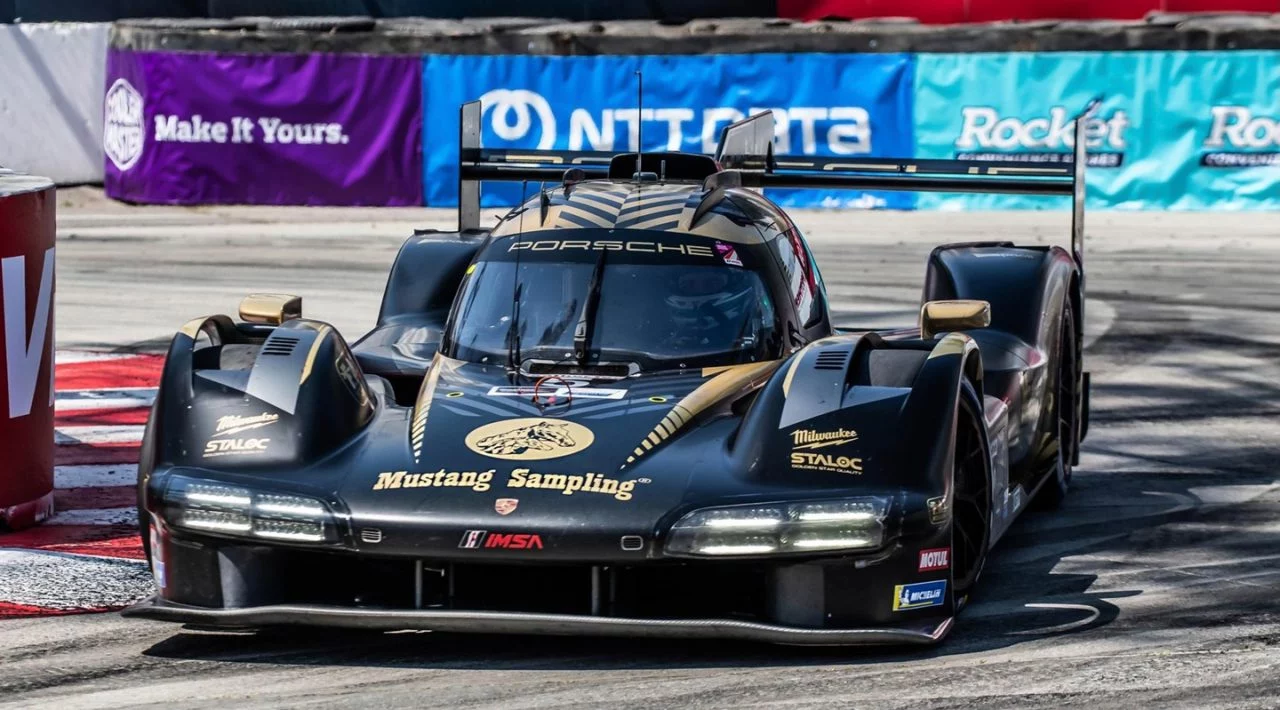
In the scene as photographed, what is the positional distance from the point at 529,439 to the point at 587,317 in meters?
1.10

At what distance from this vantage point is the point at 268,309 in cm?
743

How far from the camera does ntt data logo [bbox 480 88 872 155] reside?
807 inches

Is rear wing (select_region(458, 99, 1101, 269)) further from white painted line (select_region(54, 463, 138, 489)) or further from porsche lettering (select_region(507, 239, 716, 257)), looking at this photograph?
white painted line (select_region(54, 463, 138, 489))

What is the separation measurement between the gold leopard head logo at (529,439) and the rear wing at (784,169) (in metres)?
2.51

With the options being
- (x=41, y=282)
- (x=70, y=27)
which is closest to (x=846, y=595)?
(x=41, y=282)

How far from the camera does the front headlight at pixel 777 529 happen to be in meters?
5.65

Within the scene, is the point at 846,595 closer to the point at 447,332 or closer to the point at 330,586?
the point at 330,586

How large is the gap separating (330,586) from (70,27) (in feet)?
60.6

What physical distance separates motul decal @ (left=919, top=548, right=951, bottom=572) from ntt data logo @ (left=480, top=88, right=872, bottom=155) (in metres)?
14.5

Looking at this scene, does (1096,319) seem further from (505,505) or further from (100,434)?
(505,505)

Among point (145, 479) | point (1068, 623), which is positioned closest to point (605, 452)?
point (145, 479)

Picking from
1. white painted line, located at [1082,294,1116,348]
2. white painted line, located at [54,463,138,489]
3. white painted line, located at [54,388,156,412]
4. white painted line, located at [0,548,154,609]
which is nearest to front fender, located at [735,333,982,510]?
white painted line, located at [0,548,154,609]

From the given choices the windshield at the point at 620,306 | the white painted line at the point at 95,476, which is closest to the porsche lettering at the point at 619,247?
the windshield at the point at 620,306

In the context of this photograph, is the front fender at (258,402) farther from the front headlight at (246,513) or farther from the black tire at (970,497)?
the black tire at (970,497)
